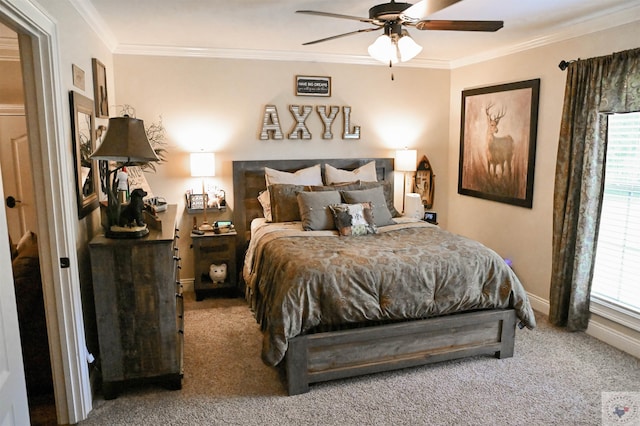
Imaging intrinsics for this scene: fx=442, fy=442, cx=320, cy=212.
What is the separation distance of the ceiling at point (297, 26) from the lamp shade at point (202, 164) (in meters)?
1.02

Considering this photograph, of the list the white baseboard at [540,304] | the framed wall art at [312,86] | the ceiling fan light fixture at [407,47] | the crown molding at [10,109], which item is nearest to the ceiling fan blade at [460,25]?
the ceiling fan light fixture at [407,47]

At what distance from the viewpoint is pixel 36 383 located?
2.69 metres

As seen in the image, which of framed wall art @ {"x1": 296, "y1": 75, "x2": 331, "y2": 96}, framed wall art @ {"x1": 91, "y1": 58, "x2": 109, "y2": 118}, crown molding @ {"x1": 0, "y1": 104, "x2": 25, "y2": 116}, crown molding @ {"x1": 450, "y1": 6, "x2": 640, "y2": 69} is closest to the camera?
crown molding @ {"x1": 450, "y1": 6, "x2": 640, "y2": 69}

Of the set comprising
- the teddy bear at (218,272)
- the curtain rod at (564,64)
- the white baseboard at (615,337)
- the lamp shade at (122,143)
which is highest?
the curtain rod at (564,64)

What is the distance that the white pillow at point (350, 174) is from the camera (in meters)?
4.65

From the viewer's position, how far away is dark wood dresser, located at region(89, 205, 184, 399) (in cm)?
259

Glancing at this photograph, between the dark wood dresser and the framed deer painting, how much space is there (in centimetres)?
328

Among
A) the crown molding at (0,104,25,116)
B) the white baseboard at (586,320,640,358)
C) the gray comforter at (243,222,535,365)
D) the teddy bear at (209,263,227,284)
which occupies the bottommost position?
the white baseboard at (586,320,640,358)

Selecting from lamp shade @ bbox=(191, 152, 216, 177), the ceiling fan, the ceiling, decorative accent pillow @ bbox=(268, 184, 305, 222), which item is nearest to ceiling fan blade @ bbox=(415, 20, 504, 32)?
the ceiling fan

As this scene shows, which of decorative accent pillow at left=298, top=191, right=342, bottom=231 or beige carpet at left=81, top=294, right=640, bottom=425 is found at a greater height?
decorative accent pillow at left=298, top=191, right=342, bottom=231

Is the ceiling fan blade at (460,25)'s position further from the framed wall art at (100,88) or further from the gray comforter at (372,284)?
the framed wall art at (100,88)

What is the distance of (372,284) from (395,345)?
0.47m

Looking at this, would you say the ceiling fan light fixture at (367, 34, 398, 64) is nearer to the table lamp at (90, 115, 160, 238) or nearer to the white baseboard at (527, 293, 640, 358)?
the table lamp at (90, 115, 160, 238)

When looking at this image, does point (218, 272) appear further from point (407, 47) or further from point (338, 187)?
point (407, 47)
